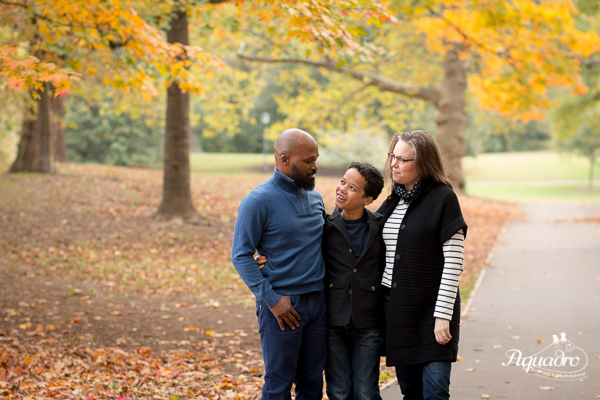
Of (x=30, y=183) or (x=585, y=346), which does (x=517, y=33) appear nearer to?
(x=585, y=346)

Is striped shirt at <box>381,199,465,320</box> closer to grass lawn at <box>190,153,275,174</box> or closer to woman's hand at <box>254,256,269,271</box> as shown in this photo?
woman's hand at <box>254,256,269,271</box>

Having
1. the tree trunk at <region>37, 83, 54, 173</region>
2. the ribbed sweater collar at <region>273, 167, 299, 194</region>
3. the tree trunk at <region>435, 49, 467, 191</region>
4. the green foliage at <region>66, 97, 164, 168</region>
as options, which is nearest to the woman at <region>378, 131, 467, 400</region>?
the ribbed sweater collar at <region>273, 167, 299, 194</region>

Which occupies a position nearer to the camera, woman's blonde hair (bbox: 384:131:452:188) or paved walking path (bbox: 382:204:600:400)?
woman's blonde hair (bbox: 384:131:452:188)

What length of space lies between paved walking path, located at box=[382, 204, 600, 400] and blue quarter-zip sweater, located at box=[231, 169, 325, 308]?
1.92m

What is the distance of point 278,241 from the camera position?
10.9ft

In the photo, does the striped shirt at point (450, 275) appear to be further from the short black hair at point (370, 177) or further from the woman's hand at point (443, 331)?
the short black hair at point (370, 177)

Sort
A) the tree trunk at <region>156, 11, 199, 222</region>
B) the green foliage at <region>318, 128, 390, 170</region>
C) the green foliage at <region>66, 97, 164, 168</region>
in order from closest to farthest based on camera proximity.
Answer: the tree trunk at <region>156, 11, 199, 222</region>
the green foliage at <region>66, 97, 164, 168</region>
the green foliage at <region>318, 128, 390, 170</region>

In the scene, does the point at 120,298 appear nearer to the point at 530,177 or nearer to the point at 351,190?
the point at 351,190

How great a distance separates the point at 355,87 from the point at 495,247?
36.1 ft

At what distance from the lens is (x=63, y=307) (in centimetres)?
775

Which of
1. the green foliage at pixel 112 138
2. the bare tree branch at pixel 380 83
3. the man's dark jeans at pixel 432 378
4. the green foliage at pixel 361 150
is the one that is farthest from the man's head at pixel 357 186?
the green foliage at pixel 361 150

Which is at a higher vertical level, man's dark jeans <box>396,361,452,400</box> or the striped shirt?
the striped shirt

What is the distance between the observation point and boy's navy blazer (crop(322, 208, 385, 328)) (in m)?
3.41

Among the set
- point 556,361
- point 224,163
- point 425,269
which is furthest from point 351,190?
point 224,163
